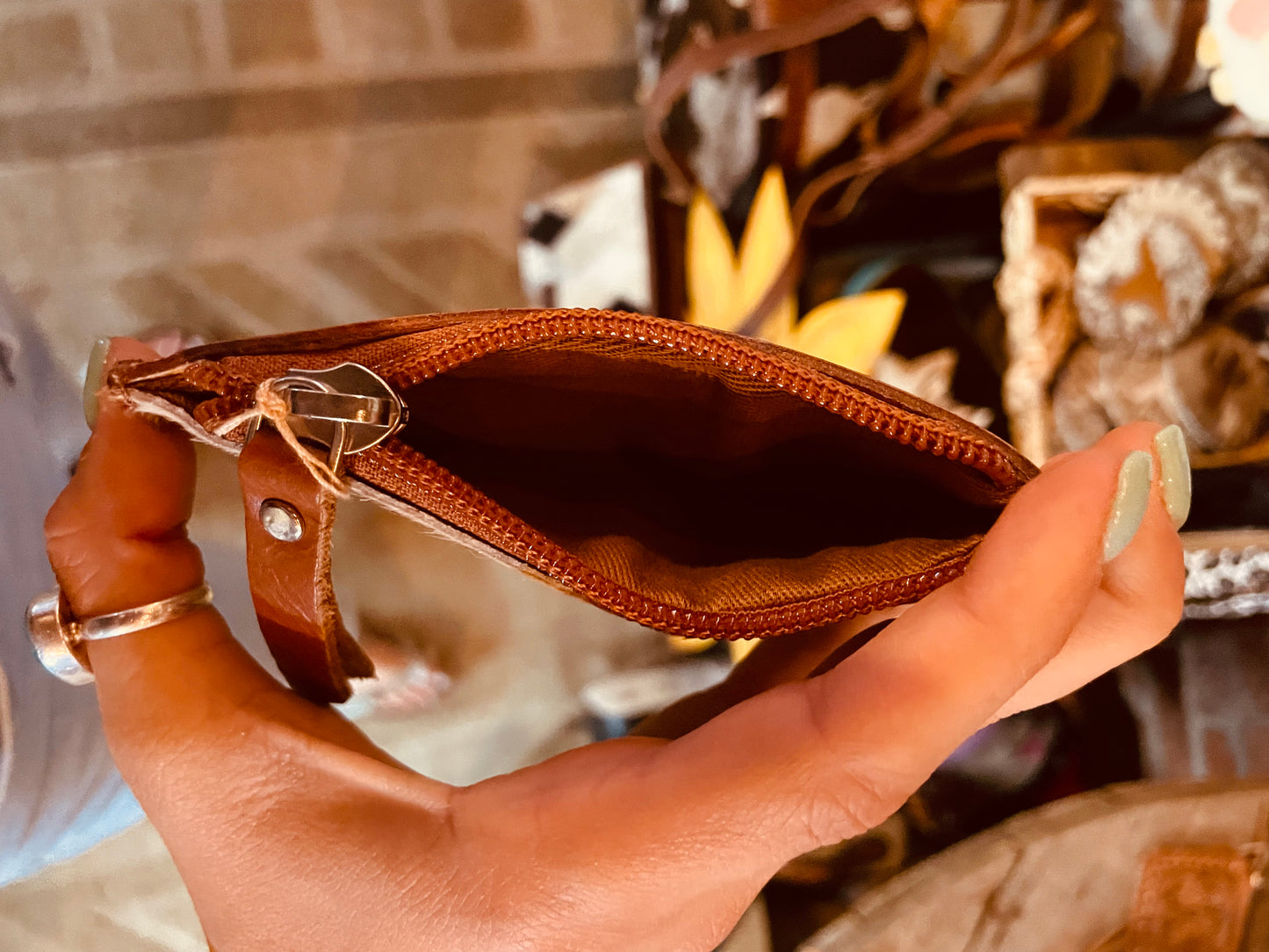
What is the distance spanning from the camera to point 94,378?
0.41 metres

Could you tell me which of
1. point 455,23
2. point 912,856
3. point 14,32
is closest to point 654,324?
point 912,856

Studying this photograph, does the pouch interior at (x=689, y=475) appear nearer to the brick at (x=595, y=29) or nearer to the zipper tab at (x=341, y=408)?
the zipper tab at (x=341, y=408)

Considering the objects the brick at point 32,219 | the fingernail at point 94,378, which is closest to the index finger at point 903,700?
→ the fingernail at point 94,378

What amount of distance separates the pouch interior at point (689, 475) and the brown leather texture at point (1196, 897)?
0.57 meters

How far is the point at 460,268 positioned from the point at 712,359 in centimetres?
97

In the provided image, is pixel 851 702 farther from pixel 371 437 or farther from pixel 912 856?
pixel 912 856

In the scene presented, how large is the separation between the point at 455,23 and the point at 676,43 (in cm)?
43

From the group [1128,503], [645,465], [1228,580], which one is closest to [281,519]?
[645,465]

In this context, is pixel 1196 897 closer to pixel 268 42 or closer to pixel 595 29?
pixel 595 29

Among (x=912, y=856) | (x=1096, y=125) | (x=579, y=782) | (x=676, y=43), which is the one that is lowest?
(x=912, y=856)

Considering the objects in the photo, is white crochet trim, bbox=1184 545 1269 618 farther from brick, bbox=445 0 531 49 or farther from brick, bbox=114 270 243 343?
brick, bbox=114 270 243 343

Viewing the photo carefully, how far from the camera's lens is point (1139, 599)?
40 centimetres

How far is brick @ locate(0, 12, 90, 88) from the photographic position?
3.53 feet

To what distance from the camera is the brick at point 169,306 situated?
3.73 feet
